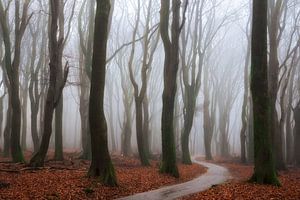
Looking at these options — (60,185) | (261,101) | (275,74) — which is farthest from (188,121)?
(60,185)

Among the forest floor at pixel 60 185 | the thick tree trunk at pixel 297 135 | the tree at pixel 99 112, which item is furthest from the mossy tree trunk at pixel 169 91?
the thick tree trunk at pixel 297 135

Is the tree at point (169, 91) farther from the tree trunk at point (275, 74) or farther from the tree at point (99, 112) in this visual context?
the tree trunk at point (275, 74)

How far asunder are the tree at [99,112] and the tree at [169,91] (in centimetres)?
490

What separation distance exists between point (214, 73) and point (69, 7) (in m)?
18.7

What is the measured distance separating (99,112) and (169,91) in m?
5.59

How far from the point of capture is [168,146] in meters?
17.7

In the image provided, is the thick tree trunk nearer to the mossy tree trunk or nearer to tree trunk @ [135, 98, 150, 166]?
tree trunk @ [135, 98, 150, 166]

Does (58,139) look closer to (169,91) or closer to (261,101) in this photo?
(169,91)

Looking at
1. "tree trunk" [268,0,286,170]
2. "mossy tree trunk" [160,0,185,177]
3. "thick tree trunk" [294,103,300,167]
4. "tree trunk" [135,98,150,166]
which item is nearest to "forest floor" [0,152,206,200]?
"mossy tree trunk" [160,0,185,177]

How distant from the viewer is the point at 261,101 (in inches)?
541

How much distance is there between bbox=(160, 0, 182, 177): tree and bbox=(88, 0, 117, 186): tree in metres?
4.90

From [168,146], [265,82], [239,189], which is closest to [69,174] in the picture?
[168,146]

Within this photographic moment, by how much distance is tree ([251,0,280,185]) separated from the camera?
13.5 metres

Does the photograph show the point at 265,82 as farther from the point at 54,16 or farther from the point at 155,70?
the point at 155,70
